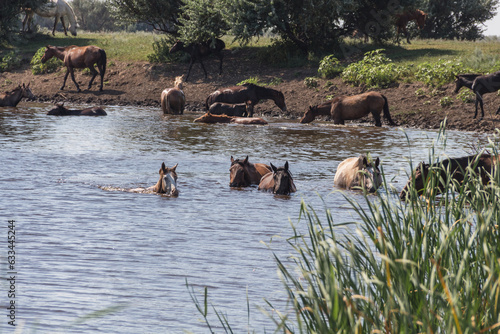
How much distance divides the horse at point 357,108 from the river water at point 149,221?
2639mm

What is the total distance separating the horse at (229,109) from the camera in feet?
82.5

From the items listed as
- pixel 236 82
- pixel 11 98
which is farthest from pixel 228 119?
pixel 11 98

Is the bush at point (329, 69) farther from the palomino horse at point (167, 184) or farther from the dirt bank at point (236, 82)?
the palomino horse at point (167, 184)

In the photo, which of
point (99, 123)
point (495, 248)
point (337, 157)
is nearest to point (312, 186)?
point (337, 157)

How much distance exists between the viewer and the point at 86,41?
139 ft

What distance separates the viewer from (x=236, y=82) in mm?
31688

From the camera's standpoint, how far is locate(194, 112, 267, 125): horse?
2311 cm

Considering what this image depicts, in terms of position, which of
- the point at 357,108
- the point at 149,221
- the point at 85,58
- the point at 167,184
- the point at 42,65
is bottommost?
the point at 149,221

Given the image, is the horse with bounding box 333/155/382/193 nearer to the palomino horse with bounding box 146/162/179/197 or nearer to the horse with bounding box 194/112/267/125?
the palomino horse with bounding box 146/162/179/197

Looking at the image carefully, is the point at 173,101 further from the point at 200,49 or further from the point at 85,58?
the point at 85,58

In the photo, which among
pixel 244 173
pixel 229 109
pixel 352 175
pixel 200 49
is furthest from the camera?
pixel 200 49

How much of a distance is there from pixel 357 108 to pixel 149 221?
14952 mm

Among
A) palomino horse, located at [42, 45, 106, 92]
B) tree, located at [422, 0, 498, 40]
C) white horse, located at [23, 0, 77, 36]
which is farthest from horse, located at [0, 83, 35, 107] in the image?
tree, located at [422, 0, 498, 40]

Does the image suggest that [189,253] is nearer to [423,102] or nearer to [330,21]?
[423,102]
